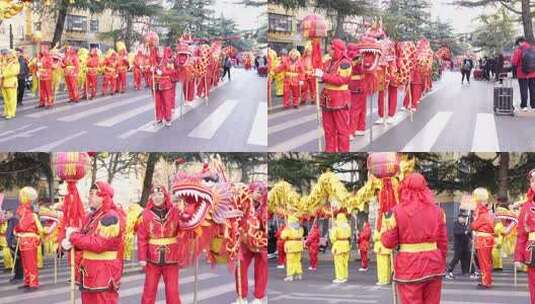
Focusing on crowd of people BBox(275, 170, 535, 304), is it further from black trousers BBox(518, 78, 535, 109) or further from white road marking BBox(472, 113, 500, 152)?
black trousers BBox(518, 78, 535, 109)

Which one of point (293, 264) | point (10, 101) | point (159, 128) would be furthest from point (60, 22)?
point (293, 264)

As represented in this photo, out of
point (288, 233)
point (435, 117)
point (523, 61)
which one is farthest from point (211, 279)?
point (523, 61)

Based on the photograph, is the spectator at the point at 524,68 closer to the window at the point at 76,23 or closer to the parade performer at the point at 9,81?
the window at the point at 76,23

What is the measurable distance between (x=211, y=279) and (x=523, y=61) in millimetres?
3461

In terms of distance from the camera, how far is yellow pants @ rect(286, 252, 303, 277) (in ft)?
24.0

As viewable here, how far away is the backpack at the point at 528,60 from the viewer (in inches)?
262

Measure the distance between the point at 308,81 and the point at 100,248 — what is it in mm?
2592

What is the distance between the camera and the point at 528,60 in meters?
6.71

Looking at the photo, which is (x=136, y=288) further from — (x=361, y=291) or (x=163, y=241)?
(x=361, y=291)

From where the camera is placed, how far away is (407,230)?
17.0 feet

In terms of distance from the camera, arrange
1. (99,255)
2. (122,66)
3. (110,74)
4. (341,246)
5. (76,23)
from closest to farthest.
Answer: (99,255) → (122,66) → (76,23) → (110,74) → (341,246)

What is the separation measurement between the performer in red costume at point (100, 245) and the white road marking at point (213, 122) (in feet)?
5.33

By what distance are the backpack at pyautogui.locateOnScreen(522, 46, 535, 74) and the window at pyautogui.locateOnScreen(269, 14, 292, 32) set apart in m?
2.04

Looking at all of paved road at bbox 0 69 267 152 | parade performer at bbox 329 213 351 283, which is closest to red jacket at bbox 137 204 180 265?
paved road at bbox 0 69 267 152
